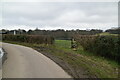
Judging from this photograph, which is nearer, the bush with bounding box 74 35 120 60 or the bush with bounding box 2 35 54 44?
the bush with bounding box 74 35 120 60

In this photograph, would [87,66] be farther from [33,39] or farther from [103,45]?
[33,39]

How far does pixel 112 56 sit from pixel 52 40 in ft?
52.1

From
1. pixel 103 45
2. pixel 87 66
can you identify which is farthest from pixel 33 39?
pixel 87 66

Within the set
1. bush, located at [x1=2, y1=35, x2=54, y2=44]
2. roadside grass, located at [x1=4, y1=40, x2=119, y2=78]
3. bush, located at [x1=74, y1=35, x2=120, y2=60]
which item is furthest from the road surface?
bush, located at [x1=2, y1=35, x2=54, y2=44]

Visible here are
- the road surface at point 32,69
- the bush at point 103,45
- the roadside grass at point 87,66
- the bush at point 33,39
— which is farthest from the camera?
the bush at point 33,39

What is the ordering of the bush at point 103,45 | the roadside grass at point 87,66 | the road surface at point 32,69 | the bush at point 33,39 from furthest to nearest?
1. the bush at point 33,39
2. the bush at point 103,45
3. the roadside grass at point 87,66
4. the road surface at point 32,69

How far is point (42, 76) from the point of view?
8992mm

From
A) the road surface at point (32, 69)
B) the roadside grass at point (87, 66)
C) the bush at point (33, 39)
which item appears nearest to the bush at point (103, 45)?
the roadside grass at point (87, 66)

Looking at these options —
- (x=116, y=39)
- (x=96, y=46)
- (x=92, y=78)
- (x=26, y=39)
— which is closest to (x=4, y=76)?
(x=92, y=78)

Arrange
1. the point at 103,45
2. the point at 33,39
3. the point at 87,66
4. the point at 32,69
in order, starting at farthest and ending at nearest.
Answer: the point at 33,39 < the point at 103,45 < the point at 87,66 < the point at 32,69

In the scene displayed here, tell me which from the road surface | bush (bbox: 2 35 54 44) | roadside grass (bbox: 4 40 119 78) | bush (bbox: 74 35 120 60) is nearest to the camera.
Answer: the road surface

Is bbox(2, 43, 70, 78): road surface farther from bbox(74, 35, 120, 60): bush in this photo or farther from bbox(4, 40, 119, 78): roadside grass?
bbox(74, 35, 120, 60): bush

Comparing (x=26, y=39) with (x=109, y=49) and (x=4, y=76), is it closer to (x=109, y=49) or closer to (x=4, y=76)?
(x=109, y=49)

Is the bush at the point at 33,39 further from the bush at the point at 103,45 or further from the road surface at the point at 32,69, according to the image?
the road surface at the point at 32,69
